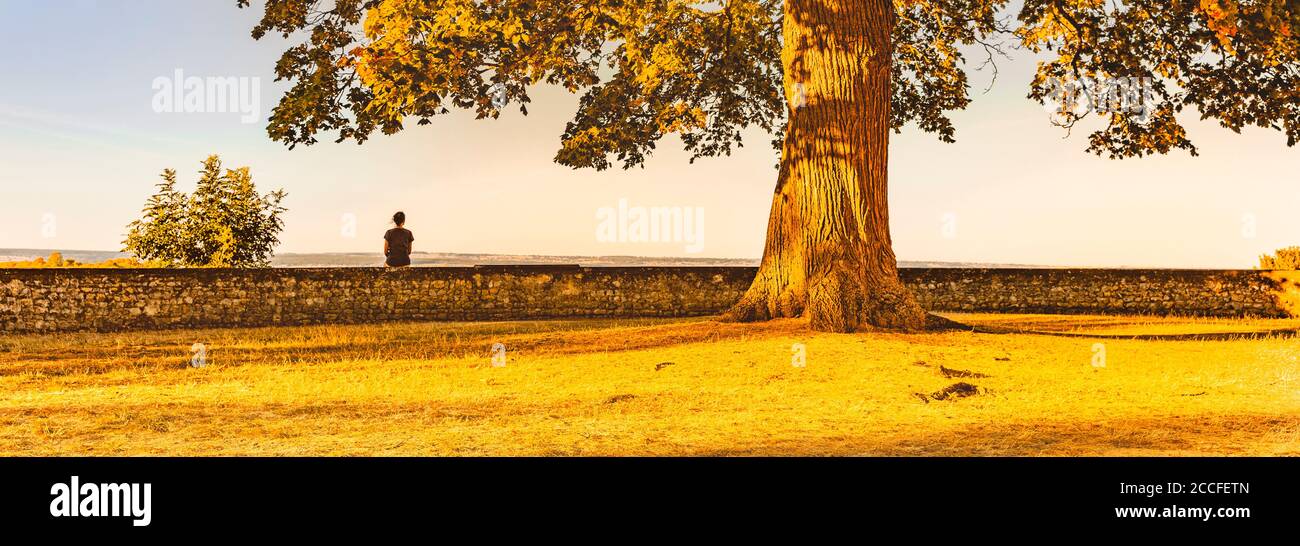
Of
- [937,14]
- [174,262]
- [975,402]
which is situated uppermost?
[937,14]

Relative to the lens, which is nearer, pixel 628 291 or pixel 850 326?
pixel 850 326

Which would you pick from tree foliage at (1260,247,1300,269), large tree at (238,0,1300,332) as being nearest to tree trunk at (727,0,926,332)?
large tree at (238,0,1300,332)

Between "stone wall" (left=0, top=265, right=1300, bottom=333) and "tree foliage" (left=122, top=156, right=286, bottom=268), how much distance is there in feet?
12.6

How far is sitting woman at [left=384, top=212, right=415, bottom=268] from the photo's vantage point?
66.6 ft

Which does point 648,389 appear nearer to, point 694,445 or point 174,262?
point 694,445

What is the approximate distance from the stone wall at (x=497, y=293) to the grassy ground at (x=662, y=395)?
2.95 m

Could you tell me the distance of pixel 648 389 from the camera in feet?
35.1

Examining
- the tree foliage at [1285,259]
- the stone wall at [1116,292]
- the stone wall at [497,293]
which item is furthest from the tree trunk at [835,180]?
the tree foliage at [1285,259]

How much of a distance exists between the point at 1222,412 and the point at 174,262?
863 inches

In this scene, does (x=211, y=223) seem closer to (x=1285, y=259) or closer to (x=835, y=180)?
(x=835, y=180)

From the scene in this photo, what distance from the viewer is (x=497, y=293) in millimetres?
21328

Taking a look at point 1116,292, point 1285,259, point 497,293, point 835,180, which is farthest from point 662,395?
point 1285,259

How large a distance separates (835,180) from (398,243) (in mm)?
9659
